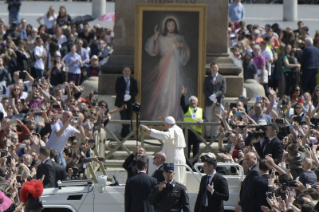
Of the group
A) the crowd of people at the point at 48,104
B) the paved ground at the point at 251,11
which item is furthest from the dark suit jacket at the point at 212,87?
the paved ground at the point at 251,11

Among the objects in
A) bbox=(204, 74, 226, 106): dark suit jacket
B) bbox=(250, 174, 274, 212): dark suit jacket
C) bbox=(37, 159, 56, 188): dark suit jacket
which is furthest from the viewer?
bbox=(204, 74, 226, 106): dark suit jacket

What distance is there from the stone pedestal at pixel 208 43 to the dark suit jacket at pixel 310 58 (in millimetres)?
2867

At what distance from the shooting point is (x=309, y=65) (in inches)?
991

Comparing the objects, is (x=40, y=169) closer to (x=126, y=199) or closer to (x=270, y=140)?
(x=126, y=199)

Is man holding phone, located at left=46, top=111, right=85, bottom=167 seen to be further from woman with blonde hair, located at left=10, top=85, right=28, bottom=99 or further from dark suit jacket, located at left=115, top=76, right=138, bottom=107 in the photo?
woman with blonde hair, located at left=10, top=85, right=28, bottom=99

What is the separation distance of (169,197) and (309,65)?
11.4 meters

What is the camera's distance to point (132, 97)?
72.0ft

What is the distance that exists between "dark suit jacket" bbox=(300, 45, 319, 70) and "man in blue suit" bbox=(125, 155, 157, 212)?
11.0 m

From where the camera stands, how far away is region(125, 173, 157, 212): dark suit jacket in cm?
1483

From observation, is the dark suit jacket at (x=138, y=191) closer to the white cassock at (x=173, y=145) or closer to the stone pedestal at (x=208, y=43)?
the white cassock at (x=173, y=145)

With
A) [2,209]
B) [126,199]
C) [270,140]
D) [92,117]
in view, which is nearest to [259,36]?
[92,117]

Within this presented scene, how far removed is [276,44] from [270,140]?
444 inches

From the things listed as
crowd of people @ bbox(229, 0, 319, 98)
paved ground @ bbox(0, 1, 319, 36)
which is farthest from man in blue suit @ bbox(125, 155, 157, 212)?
paved ground @ bbox(0, 1, 319, 36)

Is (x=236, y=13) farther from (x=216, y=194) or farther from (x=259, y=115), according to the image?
(x=216, y=194)
